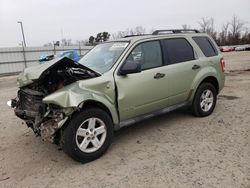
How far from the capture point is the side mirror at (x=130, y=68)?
4.10 metres

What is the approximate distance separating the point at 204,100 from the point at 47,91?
10.9 ft

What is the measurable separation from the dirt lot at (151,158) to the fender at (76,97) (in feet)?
2.76

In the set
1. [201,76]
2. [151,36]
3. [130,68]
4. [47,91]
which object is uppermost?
[151,36]

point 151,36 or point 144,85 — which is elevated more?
point 151,36

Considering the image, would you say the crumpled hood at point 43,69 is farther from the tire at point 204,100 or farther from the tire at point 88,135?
the tire at point 204,100

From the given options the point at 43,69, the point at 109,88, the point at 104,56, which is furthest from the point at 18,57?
the point at 109,88

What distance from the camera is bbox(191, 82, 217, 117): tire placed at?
545 cm

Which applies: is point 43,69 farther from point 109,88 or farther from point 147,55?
point 147,55

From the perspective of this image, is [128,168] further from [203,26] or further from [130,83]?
[203,26]

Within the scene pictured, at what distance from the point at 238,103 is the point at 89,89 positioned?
4399mm

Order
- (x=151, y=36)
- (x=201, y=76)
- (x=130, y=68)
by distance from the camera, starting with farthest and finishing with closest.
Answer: (x=201, y=76) → (x=151, y=36) → (x=130, y=68)

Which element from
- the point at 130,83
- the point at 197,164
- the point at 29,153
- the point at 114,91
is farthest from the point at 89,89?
the point at 197,164

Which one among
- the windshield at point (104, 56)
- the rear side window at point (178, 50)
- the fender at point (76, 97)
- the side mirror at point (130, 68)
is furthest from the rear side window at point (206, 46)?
the fender at point (76, 97)

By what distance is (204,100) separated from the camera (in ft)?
18.5
